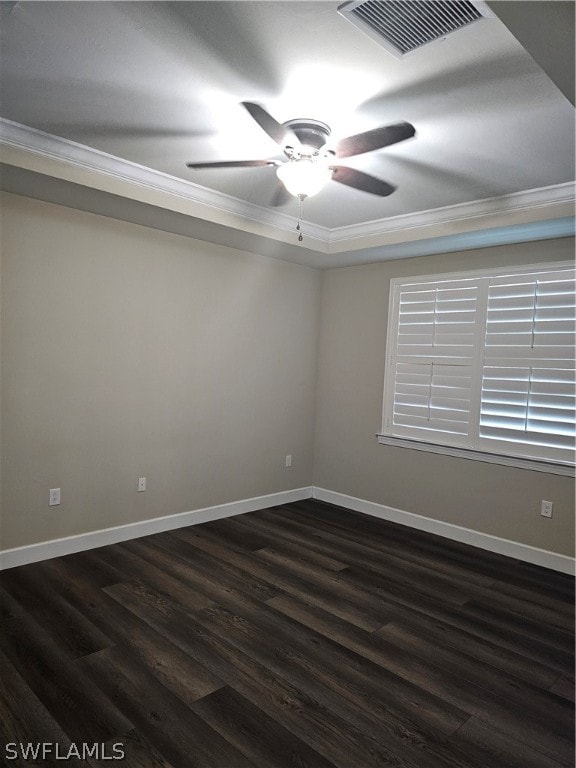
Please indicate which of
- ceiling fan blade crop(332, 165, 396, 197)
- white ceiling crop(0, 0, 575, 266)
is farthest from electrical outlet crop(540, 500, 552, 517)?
ceiling fan blade crop(332, 165, 396, 197)

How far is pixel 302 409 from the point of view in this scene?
209 inches

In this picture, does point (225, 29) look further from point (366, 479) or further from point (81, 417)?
point (366, 479)

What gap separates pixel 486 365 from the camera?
414 centimetres

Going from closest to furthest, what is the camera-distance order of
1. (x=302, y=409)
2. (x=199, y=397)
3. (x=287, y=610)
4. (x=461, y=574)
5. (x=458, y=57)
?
1. (x=458, y=57)
2. (x=287, y=610)
3. (x=461, y=574)
4. (x=199, y=397)
5. (x=302, y=409)

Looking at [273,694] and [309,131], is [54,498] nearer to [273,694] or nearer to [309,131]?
[273,694]

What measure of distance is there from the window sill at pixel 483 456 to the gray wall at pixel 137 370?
108cm

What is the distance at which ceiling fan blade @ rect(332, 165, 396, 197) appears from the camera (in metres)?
2.58

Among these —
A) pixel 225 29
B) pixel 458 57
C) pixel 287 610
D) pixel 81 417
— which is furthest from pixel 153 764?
pixel 458 57

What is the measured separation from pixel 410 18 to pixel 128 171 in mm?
2010

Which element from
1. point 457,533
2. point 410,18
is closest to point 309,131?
point 410,18

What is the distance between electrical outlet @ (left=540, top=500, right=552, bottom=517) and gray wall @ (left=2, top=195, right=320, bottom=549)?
231 centimetres

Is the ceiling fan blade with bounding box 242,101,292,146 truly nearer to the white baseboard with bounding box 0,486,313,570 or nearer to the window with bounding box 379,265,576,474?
the window with bounding box 379,265,576,474

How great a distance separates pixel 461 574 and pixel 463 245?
248 cm

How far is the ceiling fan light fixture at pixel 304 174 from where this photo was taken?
249 centimetres
